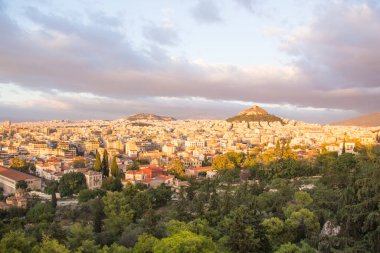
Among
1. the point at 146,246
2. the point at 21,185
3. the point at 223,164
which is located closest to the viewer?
the point at 146,246

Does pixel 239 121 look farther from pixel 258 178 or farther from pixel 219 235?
pixel 219 235

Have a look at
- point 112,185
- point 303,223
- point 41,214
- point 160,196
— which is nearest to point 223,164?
point 112,185

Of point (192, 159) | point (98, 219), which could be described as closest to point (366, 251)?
point (98, 219)

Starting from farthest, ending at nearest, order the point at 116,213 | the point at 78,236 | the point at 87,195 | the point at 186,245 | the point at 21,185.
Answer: the point at 21,185
the point at 87,195
the point at 116,213
the point at 78,236
the point at 186,245

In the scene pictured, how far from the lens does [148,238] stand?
13172 millimetres

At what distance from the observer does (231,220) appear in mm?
13922

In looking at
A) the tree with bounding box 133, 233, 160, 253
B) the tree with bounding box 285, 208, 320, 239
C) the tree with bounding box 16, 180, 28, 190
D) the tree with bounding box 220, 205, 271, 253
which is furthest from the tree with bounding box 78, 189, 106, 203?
the tree with bounding box 220, 205, 271, 253

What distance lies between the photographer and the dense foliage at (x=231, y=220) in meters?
8.64

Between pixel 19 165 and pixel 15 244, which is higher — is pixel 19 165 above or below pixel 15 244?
below

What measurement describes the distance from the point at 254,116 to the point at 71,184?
414ft

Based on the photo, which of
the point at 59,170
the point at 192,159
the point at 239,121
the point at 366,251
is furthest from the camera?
the point at 239,121

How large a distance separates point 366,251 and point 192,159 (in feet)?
153

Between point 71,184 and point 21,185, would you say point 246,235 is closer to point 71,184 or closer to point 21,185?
point 71,184

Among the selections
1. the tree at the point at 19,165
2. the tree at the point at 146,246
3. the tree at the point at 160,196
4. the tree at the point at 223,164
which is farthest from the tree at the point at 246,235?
the tree at the point at 19,165
